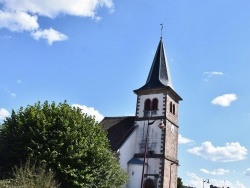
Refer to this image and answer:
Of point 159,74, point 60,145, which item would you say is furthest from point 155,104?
point 60,145

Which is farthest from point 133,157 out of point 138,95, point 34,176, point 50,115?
point 34,176

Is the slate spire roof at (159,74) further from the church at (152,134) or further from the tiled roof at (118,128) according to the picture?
the tiled roof at (118,128)

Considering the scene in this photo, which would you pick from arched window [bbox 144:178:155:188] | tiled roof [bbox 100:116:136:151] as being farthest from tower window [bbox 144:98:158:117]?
arched window [bbox 144:178:155:188]

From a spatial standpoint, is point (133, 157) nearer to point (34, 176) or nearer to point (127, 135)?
point (127, 135)

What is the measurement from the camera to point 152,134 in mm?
37062

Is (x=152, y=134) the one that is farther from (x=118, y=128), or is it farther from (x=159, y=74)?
(x=159, y=74)

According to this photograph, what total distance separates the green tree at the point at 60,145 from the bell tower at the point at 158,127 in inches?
348

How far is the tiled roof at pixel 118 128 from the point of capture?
3606cm

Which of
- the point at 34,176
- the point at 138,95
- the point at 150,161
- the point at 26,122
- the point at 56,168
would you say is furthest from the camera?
the point at 138,95

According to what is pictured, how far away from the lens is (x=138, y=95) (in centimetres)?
4066

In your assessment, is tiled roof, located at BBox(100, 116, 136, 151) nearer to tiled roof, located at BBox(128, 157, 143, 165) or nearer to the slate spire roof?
tiled roof, located at BBox(128, 157, 143, 165)

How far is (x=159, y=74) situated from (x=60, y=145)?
2003 centimetres

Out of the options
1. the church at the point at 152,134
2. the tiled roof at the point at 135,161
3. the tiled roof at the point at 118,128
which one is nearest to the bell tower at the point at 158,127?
the church at the point at 152,134

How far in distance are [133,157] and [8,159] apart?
15.7 m
